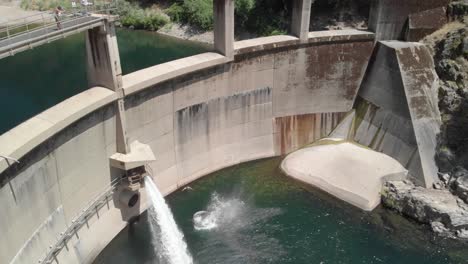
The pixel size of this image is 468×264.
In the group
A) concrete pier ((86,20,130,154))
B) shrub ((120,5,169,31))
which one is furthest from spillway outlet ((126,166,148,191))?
shrub ((120,5,169,31))

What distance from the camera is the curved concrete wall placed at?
12.3 meters

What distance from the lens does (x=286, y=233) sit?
1661cm

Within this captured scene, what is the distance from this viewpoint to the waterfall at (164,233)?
1545 centimetres

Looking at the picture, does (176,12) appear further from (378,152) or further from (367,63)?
(378,152)

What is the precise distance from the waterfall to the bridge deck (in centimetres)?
626

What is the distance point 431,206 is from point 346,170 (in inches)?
154

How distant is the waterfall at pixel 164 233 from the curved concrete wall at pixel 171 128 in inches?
25.3

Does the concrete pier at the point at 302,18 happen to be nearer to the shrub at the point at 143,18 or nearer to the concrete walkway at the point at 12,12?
the shrub at the point at 143,18

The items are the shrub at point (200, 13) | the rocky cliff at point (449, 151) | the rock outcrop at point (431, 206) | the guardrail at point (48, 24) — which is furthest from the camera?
the shrub at point (200, 13)

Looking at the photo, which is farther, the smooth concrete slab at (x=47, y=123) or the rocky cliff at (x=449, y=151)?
the rocky cliff at (x=449, y=151)

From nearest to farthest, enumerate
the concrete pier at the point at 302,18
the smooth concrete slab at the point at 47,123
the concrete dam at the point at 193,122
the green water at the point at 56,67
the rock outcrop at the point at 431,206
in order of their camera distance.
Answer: the smooth concrete slab at the point at 47,123 → the concrete dam at the point at 193,122 → the rock outcrop at the point at 431,206 → the concrete pier at the point at 302,18 → the green water at the point at 56,67

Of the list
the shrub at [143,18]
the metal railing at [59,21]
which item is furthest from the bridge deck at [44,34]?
the shrub at [143,18]

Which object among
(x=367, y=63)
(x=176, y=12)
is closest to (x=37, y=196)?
(x=367, y=63)

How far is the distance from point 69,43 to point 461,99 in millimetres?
31905
